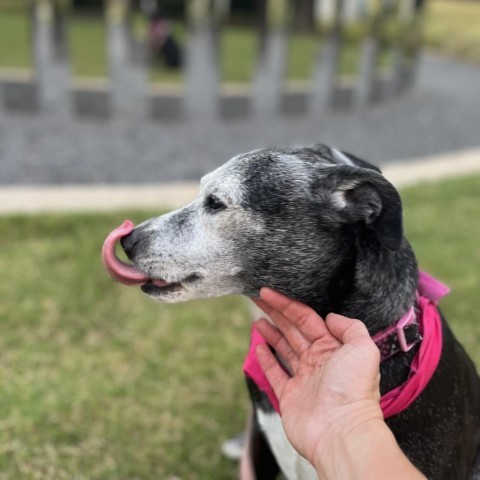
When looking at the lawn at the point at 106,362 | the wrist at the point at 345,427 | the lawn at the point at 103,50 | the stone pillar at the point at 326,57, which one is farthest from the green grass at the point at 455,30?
the wrist at the point at 345,427

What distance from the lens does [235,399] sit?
3.55 m

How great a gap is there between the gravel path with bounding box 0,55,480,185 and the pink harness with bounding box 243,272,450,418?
16.0 ft

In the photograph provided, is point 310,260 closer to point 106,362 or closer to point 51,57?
point 106,362

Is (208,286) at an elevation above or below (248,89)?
above

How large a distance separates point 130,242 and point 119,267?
103 millimetres

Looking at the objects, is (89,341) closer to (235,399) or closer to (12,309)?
(12,309)

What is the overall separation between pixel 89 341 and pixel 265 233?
2.06 m

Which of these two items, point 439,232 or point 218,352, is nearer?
point 218,352

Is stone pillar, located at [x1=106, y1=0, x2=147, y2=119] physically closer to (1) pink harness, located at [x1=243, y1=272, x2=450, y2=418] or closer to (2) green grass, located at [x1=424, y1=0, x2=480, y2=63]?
(1) pink harness, located at [x1=243, y1=272, x2=450, y2=418]

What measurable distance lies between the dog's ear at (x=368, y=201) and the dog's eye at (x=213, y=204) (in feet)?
1.32

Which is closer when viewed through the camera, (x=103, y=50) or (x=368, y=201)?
(x=368, y=201)

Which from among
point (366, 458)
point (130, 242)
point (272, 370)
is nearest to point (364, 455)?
point (366, 458)

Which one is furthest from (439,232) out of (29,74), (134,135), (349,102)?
(29,74)

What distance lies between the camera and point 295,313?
217 cm
